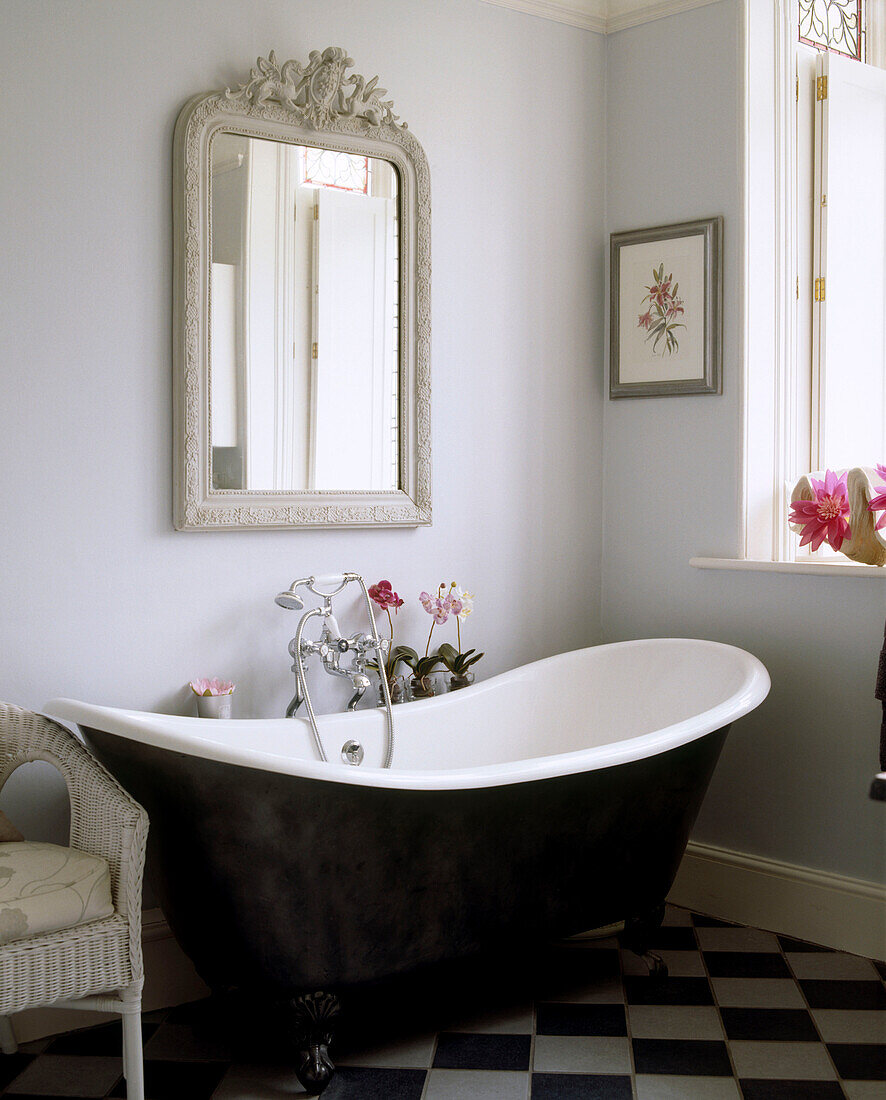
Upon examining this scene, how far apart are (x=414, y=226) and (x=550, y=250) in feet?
1.69

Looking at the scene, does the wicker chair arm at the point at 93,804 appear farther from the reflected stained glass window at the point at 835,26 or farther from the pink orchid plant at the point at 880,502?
the reflected stained glass window at the point at 835,26

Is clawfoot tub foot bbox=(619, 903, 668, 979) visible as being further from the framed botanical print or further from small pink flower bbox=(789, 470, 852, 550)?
the framed botanical print

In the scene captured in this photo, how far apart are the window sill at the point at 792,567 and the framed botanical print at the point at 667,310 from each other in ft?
1.56

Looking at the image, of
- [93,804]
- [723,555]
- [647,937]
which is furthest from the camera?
[723,555]

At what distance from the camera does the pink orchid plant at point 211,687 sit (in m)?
2.50

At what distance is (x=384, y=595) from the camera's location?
9.14 ft

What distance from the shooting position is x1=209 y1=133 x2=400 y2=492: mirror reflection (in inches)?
101

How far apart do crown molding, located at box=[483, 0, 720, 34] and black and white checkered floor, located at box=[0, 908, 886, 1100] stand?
8.35 feet

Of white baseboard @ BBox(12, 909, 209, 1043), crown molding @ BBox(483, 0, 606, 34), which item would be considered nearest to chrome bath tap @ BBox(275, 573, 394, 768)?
white baseboard @ BBox(12, 909, 209, 1043)

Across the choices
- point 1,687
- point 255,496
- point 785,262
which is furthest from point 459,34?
point 1,687

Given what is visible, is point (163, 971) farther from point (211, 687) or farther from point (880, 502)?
point (880, 502)

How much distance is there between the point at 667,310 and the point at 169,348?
1434 mm

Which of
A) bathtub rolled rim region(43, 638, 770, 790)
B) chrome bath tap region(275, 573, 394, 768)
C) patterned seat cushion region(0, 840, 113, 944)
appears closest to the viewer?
patterned seat cushion region(0, 840, 113, 944)

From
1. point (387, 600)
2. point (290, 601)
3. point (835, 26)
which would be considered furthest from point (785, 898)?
point (835, 26)
